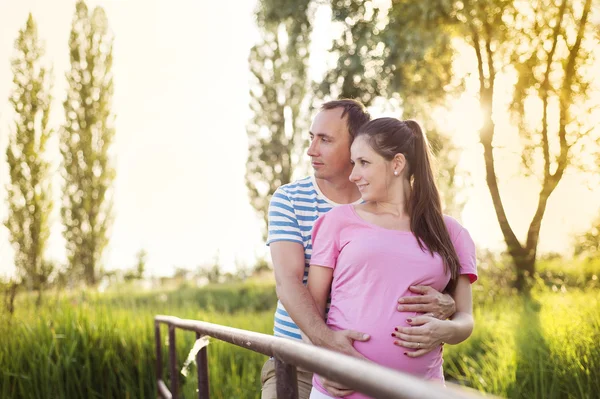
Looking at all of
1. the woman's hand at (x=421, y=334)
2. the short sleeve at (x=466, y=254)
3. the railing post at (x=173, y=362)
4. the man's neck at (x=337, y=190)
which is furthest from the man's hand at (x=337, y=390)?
the railing post at (x=173, y=362)

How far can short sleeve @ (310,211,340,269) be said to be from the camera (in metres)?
2.38

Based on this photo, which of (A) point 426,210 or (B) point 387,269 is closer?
(B) point 387,269

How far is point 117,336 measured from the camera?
611 cm

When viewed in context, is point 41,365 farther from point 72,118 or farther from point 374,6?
point 72,118

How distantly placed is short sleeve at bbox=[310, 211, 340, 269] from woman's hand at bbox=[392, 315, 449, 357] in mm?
299

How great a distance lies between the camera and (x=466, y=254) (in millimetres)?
2527

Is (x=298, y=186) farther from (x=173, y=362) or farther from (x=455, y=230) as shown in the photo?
(x=173, y=362)

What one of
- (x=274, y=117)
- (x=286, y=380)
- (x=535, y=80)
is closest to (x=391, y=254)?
(x=286, y=380)

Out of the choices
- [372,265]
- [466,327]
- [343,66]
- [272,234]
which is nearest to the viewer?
[372,265]

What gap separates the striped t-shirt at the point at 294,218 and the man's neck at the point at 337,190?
1.2 inches

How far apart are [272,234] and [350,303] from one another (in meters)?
0.63

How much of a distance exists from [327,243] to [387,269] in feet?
0.74

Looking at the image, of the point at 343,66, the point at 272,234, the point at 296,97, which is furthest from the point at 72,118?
the point at 272,234

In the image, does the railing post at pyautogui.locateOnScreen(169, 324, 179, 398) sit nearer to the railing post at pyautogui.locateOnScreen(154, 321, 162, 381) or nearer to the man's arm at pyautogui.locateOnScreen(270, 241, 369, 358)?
the railing post at pyautogui.locateOnScreen(154, 321, 162, 381)
